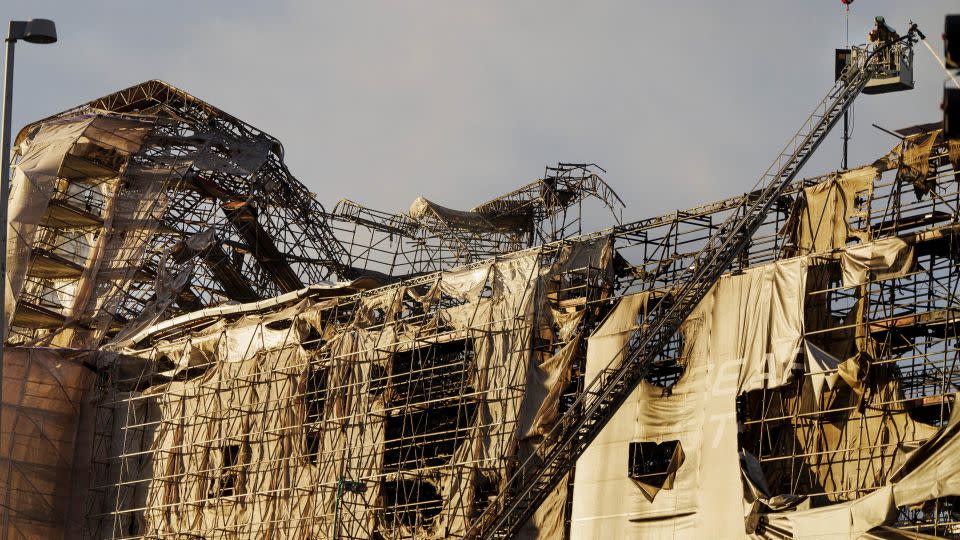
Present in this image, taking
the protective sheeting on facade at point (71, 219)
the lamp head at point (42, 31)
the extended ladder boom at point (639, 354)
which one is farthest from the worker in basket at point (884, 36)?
the protective sheeting on facade at point (71, 219)

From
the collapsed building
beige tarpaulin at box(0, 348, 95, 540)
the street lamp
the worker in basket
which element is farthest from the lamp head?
beige tarpaulin at box(0, 348, 95, 540)

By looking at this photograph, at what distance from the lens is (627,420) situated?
121 ft

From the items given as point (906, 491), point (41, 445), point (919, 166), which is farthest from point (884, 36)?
point (41, 445)

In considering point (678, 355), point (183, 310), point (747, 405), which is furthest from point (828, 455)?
point (183, 310)

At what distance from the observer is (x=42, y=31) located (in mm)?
27609

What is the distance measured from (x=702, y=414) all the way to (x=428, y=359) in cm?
Result: 1075

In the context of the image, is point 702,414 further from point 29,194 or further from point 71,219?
point 71,219

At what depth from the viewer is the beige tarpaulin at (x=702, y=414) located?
111ft

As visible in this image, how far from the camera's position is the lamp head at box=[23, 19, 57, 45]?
2759 centimetres

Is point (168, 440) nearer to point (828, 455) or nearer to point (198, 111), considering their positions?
point (198, 111)

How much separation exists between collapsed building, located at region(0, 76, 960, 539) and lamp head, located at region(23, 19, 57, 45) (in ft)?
38.8

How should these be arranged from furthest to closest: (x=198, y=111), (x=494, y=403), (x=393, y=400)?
1. (x=198, y=111)
2. (x=393, y=400)
3. (x=494, y=403)

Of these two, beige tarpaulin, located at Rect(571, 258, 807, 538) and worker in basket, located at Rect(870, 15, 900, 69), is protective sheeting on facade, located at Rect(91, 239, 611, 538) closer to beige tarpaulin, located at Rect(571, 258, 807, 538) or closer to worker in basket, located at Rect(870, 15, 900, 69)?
beige tarpaulin, located at Rect(571, 258, 807, 538)

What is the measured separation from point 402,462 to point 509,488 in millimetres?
5671
